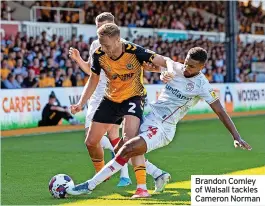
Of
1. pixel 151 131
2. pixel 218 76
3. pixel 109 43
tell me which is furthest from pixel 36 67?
pixel 109 43

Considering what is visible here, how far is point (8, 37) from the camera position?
2572 cm

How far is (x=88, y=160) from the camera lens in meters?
14.7

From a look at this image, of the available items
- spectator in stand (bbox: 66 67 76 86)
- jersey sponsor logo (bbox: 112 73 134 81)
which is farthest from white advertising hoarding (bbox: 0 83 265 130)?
jersey sponsor logo (bbox: 112 73 134 81)

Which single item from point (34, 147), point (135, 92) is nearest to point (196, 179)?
point (135, 92)

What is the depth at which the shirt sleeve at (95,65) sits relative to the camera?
10297 mm

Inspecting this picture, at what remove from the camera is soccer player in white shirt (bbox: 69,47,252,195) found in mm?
9711

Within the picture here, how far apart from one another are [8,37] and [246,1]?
22857mm

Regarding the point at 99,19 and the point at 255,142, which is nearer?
the point at 99,19

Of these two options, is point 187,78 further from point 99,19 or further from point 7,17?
point 7,17

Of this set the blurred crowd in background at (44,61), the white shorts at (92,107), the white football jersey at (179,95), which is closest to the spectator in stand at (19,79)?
the blurred crowd in background at (44,61)

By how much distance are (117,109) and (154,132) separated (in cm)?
70

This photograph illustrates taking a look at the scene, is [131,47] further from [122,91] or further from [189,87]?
[189,87]

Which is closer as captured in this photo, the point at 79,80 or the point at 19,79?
the point at 19,79

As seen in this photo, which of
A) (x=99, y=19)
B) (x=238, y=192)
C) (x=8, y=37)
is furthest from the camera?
(x=8, y=37)
